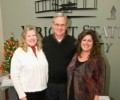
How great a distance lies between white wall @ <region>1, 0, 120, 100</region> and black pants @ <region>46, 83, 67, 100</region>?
1019 millimetres

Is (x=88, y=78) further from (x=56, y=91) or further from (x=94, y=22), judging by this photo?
(x=94, y=22)

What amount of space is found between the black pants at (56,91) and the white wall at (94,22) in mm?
1019

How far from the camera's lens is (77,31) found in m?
3.00

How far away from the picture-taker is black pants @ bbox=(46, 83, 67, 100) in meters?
2.20

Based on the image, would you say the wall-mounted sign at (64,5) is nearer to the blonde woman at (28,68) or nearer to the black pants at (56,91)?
the blonde woman at (28,68)

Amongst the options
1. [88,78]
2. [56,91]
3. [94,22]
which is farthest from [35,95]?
[94,22]

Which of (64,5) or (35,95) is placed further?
(64,5)

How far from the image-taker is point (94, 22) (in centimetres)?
289

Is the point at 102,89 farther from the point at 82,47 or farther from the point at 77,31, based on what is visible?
the point at 77,31

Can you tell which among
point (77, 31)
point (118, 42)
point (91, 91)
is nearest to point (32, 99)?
point (91, 91)

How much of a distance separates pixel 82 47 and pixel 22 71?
655 mm

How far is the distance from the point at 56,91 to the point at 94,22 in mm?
1217

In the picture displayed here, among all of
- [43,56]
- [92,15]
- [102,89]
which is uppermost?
[92,15]

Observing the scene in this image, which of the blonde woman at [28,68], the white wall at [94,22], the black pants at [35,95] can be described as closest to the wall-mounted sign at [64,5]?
the white wall at [94,22]
